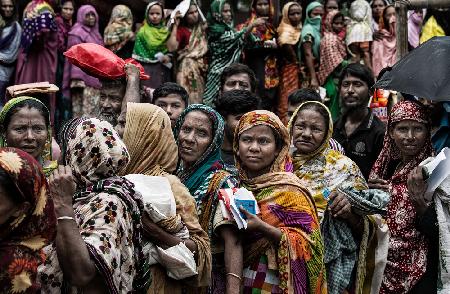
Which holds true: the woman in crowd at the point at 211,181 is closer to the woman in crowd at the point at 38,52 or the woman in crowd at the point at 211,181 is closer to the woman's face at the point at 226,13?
the woman in crowd at the point at 38,52

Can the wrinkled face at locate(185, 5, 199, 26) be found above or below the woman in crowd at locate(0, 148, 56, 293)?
above

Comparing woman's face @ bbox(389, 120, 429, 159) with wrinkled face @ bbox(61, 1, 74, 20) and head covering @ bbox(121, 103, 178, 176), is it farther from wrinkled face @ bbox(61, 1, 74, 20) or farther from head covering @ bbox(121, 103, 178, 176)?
wrinkled face @ bbox(61, 1, 74, 20)

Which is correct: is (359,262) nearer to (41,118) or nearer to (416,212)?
(416,212)

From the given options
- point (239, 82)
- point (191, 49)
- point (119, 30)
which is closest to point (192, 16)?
point (191, 49)

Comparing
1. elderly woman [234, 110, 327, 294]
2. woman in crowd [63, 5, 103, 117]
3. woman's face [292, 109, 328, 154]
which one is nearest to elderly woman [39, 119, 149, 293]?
elderly woman [234, 110, 327, 294]

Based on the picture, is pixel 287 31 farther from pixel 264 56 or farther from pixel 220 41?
pixel 220 41

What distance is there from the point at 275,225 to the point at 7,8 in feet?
19.5

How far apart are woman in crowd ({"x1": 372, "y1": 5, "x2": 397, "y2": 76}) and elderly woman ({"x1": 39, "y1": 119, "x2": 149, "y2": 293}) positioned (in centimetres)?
785

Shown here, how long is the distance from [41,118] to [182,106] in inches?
52.2

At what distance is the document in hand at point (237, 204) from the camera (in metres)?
3.68

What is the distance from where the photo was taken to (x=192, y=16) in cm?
942

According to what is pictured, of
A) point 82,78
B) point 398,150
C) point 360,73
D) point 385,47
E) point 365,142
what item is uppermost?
point 360,73

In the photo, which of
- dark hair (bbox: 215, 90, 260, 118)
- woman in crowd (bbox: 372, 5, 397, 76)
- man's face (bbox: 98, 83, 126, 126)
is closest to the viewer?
dark hair (bbox: 215, 90, 260, 118)

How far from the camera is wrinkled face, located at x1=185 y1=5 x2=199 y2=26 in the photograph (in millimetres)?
9430
